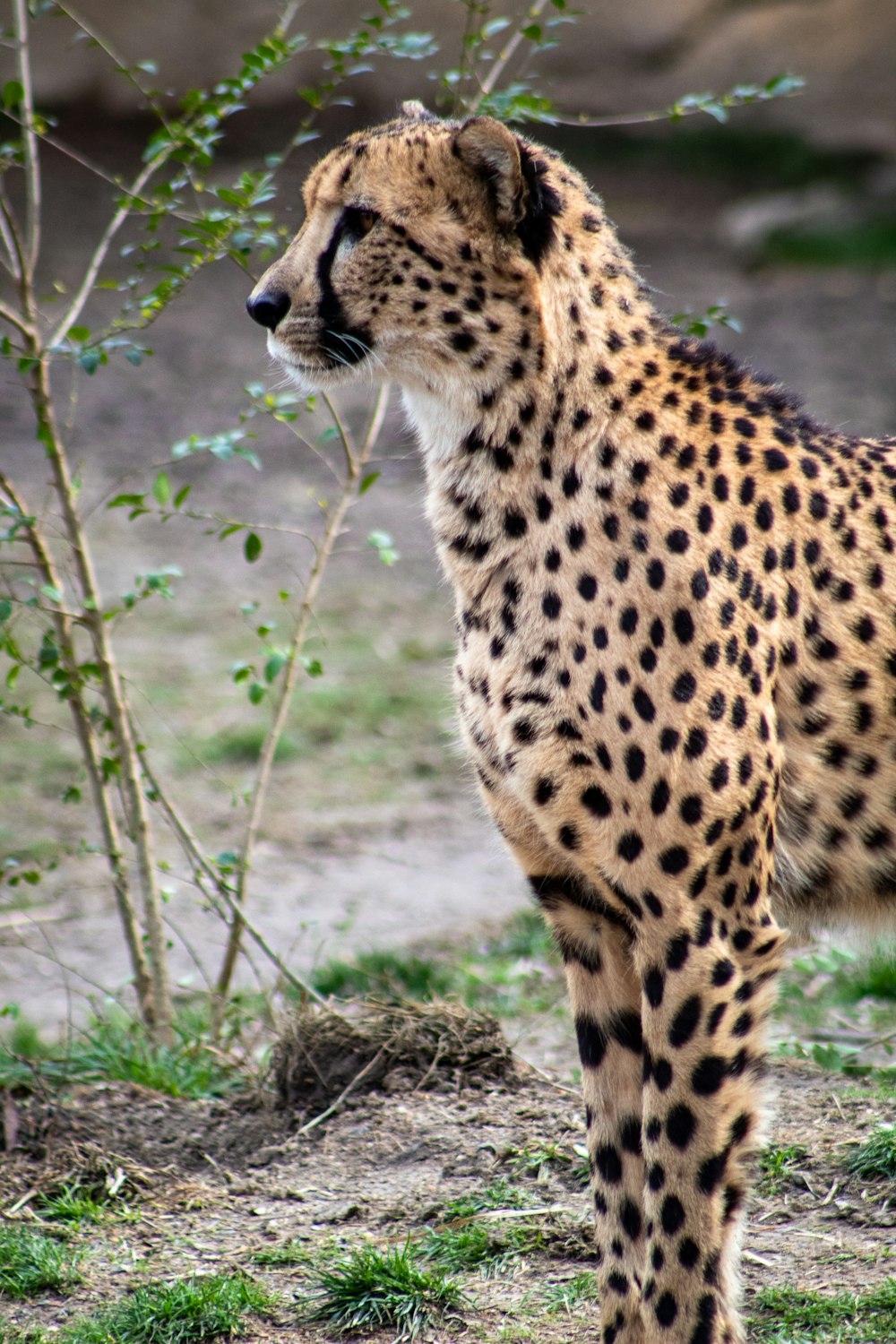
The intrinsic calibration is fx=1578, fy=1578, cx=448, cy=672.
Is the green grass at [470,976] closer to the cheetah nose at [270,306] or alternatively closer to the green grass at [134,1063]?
the green grass at [134,1063]

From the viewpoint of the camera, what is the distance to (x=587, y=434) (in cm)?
328

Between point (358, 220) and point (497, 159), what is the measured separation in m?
0.33

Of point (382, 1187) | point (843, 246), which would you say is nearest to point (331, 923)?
point (382, 1187)

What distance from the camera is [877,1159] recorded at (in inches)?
154

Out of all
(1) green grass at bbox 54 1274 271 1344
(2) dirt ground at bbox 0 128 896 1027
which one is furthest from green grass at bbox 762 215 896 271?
(1) green grass at bbox 54 1274 271 1344

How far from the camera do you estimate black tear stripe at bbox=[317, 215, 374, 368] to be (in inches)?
131

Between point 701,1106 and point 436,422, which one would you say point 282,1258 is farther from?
point 436,422

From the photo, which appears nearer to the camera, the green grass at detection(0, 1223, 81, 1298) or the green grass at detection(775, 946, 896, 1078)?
the green grass at detection(0, 1223, 81, 1298)

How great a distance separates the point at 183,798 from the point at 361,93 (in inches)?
383

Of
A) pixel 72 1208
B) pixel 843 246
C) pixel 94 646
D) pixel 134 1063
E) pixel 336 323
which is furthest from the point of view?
pixel 843 246

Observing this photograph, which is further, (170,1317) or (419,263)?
(170,1317)

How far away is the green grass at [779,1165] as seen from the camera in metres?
3.95

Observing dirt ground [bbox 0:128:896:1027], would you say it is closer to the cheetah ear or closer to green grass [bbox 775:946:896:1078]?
the cheetah ear

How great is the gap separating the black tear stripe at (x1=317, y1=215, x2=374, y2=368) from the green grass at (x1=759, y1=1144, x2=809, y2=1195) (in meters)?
2.21
